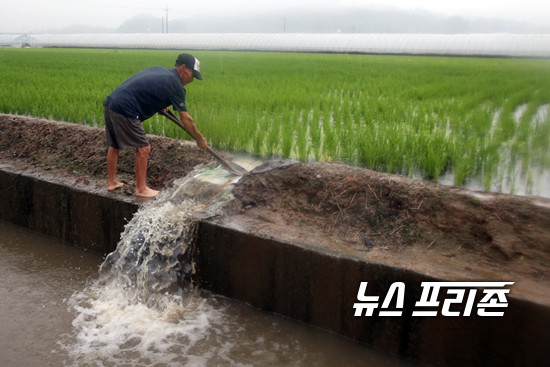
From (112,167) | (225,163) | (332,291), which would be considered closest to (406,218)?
(332,291)

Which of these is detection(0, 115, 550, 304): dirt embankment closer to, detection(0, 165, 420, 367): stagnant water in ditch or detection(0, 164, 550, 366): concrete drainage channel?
detection(0, 164, 550, 366): concrete drainage channel

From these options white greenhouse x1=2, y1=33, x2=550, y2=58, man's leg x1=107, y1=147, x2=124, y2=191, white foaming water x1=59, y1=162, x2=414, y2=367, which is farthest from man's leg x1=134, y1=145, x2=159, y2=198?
white greenhouse x1=2, y1=33, x2=550, y2=58

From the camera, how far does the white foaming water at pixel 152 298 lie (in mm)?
2619

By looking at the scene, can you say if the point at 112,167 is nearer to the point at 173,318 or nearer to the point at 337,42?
the point at 173,318

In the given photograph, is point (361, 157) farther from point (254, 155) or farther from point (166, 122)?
point (166, 122)

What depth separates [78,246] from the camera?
3928 millimetres

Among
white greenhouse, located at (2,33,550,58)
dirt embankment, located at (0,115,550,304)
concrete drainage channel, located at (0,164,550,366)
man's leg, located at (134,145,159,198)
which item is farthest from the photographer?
white greenhouse, located at (2,33,550,58)

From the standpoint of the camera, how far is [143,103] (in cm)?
367

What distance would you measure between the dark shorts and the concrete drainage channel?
418 millimetres

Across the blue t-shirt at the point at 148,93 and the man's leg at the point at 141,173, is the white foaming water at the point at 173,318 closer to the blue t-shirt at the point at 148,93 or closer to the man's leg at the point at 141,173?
the man's leg at the point at 141,173

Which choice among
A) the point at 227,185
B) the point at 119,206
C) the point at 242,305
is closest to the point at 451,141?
the point at 227,185

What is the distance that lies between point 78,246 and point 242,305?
1626 millimetres

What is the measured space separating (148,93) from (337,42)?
25.1m

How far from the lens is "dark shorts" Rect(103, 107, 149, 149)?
3635mm
